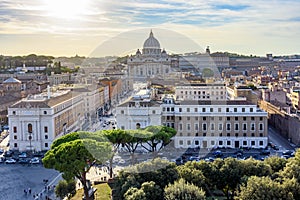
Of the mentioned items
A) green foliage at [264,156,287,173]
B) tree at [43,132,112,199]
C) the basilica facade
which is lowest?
green foliage at [264,156,287,173]

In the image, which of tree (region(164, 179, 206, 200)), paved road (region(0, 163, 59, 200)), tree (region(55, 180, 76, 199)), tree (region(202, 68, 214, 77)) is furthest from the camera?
tree (region(202, 68, 214, 77))

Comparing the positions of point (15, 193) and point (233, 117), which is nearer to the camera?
point (15, 193)

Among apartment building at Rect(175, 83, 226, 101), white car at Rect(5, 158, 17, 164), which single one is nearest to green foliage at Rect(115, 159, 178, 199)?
white car at Rect(5, 158, 17, 164)

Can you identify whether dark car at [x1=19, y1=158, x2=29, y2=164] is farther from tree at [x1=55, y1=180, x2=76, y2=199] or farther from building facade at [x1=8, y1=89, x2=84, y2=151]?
tree at [x1=55, y1=180, x2=76, y2=199]

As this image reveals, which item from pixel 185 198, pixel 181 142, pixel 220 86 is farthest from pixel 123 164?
pixel 220 86

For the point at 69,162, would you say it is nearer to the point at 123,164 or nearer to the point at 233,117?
the point at 123,164

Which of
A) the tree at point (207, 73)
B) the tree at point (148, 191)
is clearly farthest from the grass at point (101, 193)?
the tree at point (207, 73)

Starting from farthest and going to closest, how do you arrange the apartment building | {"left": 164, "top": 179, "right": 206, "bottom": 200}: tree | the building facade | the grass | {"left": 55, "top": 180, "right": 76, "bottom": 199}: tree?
the apartment building, the building facade, the grass, {"left": 55, "top": 180, "right": 76, "bottom": 199}: tree, {"left": 164, "top": 179, "right": 206, "bottom": 200}: tree
